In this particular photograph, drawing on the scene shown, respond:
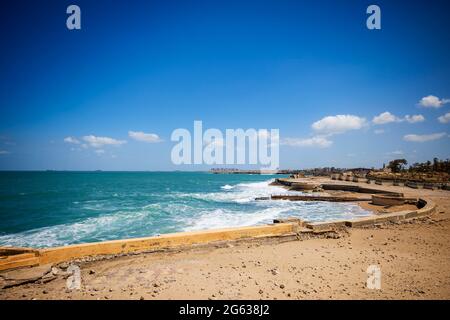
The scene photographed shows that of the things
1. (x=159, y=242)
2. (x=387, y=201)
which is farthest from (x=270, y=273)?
(x=387, y=201)

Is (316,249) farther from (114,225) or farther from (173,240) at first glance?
(114,225)

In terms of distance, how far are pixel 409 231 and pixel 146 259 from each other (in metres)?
8.78

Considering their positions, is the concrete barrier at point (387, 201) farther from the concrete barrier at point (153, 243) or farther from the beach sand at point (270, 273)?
the concrete barrier at point (153, 243)

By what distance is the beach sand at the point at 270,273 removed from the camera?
4.14 metres

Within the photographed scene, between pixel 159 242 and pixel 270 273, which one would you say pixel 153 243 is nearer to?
pixel 159 242

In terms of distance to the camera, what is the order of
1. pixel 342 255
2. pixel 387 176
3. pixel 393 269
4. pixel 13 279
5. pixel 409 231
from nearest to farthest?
pixel 13 279
pixel 393 269
pixel 342 255
pixel 409 231
pixel 387 176

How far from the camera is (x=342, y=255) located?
6.07 metres

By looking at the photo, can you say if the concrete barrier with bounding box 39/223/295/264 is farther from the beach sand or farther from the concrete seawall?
the beach sand

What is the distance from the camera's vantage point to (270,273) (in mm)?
4984

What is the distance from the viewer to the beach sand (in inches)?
163

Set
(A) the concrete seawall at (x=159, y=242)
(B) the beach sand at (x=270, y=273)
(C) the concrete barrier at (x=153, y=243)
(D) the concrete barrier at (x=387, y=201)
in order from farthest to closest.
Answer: (D) the concrete barrier at (x=387, y=201) < (C) the concrete barrier at (x=153, y=243) < (A) the concrete seawall at (x=159, y=242) < (B) the beach sand at (x=270, y=273)

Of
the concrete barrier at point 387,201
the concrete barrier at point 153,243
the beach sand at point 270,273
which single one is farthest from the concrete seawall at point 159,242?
the concrete barrier at point 387,201
